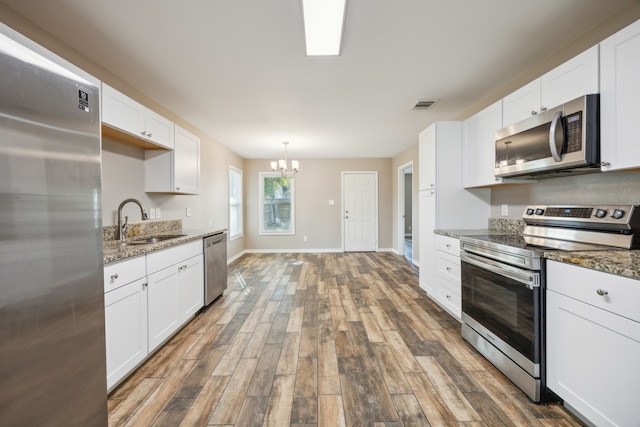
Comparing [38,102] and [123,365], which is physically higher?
[38,102]

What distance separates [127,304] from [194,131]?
10.3ft

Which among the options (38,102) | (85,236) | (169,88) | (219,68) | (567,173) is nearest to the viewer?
(38,102)

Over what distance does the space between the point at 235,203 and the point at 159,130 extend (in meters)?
3.71

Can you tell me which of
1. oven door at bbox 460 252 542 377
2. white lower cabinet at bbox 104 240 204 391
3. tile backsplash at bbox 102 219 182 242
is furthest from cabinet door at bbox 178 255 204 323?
oven door at bbox 460 252 542 377

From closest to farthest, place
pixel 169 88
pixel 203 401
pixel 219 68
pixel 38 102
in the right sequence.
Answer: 1. pixel 38 102
2. pixel 203 401
3. pixel 219 68
4. pixel 169 88

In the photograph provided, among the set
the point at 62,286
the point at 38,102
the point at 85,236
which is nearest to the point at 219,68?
the point at 38,102

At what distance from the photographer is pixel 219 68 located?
96.1 inches

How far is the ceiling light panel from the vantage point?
167cm

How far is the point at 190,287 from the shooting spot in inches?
106

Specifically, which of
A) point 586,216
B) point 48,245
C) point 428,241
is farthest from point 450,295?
point 48,245

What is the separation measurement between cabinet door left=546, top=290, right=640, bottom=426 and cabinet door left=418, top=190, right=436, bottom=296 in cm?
165

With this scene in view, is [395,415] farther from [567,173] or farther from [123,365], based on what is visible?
[567,173]

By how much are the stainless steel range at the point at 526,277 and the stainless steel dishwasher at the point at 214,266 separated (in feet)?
8.71

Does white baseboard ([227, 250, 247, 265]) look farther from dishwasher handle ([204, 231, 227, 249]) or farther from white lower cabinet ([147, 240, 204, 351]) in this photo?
white lower cabinet ([147, 240, 204, 351])
